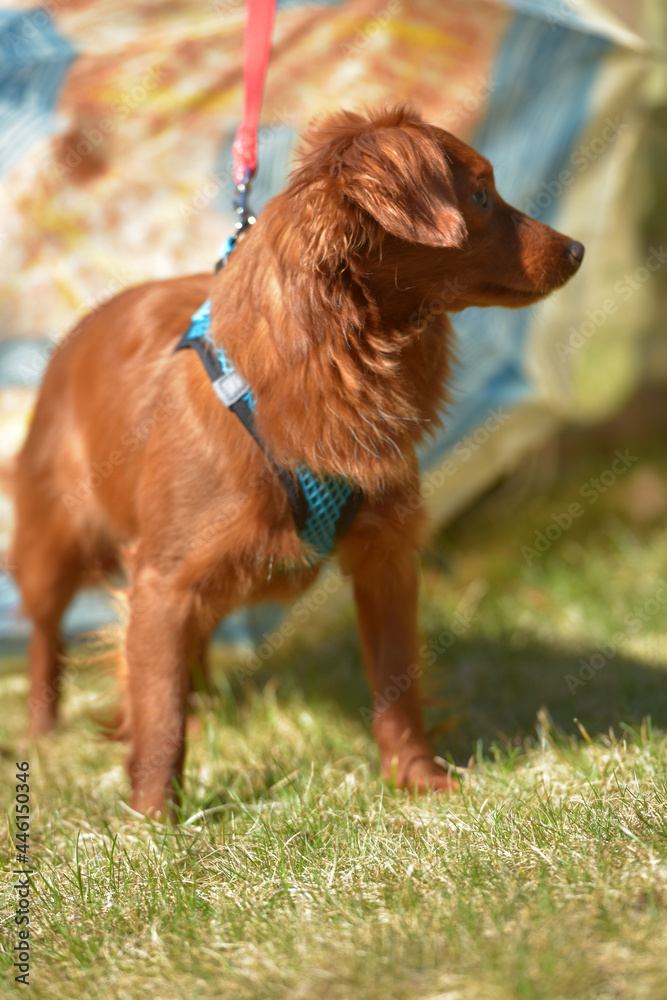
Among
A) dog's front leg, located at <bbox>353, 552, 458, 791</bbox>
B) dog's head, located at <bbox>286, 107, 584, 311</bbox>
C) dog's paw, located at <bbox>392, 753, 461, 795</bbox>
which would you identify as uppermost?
dog's head, located at <bbox>286, 107, 584, 311</bbox>

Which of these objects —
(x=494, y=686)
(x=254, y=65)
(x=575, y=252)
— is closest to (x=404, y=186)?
(x=575, y=252)

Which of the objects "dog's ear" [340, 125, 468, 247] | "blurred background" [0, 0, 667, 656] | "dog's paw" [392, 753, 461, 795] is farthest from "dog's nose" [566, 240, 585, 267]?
"blurred background" [0, 0, 667, 656]

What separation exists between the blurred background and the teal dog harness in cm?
157

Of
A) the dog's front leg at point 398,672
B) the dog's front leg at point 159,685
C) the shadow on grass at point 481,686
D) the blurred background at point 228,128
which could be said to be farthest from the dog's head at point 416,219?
the blurred background at point 228,128

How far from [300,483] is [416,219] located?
A: 0.73 metres

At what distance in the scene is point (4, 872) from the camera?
2.48m

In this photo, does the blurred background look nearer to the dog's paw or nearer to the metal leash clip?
the metal leash clip

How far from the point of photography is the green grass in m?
1.78

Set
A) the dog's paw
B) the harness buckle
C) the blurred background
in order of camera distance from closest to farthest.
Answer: the harness buckle → the dog's paw → the blurred background

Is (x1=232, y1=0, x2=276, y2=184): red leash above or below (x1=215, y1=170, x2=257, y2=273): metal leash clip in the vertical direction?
above

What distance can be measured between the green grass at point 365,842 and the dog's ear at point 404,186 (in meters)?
1.39

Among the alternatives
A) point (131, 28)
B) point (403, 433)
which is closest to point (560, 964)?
point (403, 433)

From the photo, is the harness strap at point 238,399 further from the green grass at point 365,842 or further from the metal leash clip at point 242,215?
the green grass at point 365,842

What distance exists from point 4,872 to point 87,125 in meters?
2.92
